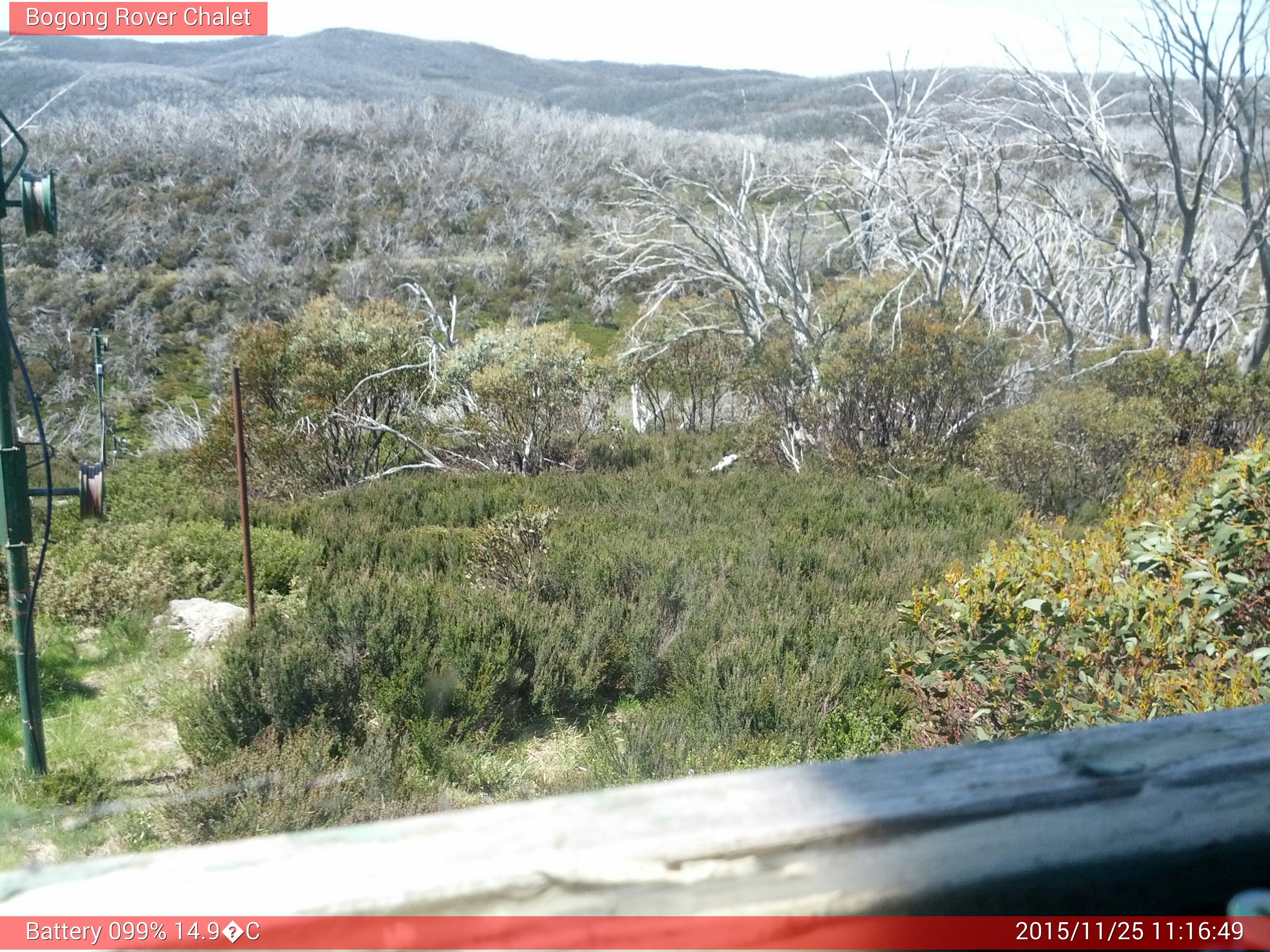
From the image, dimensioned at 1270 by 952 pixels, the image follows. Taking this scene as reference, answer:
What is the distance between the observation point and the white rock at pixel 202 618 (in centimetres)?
588

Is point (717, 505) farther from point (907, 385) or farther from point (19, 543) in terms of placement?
point (19, 543)

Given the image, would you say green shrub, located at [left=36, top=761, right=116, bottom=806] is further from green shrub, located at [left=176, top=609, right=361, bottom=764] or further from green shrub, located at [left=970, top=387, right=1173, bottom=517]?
green shrub, located at [left=970, top=387, right=1173, bottom=517]

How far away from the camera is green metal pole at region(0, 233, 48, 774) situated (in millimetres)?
3867

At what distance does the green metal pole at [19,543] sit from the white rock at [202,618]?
1.54 m

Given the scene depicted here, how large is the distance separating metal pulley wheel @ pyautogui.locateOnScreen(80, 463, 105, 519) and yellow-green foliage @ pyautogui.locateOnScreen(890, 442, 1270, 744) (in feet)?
10.3

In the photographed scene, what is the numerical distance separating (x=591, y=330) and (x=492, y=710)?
830 inches

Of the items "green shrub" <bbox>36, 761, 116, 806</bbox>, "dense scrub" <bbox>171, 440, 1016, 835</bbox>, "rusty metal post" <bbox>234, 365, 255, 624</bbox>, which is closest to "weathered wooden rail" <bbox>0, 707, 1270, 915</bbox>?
"dense scrub" <bbox>171, 440, 1016, 835</bbox>

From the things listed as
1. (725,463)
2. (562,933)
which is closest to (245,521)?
(562,933)

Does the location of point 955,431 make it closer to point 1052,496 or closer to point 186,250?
point 1052,496

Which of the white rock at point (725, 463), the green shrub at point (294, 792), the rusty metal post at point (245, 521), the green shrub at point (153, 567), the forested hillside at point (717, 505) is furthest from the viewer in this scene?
the white rock at point (725, 463)

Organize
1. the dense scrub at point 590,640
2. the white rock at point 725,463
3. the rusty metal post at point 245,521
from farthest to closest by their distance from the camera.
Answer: the white rock at point 725,463
the rusty metal post at point 245,521
the dense scrub at point 590,640

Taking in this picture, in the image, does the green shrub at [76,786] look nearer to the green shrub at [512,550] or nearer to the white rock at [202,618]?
the white rock at [202,618]

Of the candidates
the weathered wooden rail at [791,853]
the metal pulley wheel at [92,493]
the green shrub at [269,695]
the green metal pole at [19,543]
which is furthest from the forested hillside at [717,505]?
the weathered wooden rail at [791,853]

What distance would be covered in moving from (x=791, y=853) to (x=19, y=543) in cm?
406
